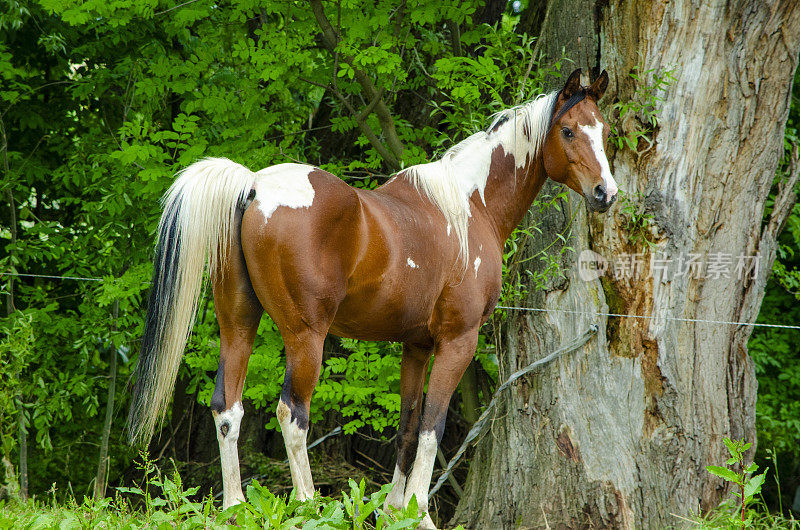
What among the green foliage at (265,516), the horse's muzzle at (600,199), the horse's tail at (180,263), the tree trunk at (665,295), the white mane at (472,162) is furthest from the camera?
the tree trunk at (665,295)

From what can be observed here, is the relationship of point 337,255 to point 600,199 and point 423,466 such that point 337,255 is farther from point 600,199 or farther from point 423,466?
point 600,199

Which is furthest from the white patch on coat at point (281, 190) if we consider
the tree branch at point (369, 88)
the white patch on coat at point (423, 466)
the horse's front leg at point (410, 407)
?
the tree branch at point (369, 88)

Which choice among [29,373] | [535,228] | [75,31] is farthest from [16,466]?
[535,228]

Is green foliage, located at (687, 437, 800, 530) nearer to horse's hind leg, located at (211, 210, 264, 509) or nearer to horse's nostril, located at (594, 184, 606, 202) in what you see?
horse's nostril, located at (594, 184, 606, 202)

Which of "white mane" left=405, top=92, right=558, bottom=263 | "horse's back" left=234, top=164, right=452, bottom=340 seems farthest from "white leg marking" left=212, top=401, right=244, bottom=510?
"white mane" left=405, top=92, right=558, bottom=263

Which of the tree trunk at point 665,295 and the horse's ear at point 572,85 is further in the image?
the tree trunk at point 665,295

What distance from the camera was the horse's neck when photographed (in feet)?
12.3

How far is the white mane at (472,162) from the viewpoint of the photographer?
356 centimetres

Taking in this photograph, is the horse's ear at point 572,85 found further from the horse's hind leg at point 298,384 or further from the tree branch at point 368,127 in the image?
the tree branch at point 368,127

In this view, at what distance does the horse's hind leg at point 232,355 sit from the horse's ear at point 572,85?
1.75m

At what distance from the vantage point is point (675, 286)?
13.8 ft

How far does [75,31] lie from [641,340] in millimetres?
5512

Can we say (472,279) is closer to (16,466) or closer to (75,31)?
(75,31)

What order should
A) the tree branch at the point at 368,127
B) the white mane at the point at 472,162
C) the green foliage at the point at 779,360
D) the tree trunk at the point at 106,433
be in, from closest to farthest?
1. the white mane at the point at 472,162
2. the tree branch at the point at 368,127
3. the tree trunk at the point at 106,433
4. the green foliage at the point at 779,360
